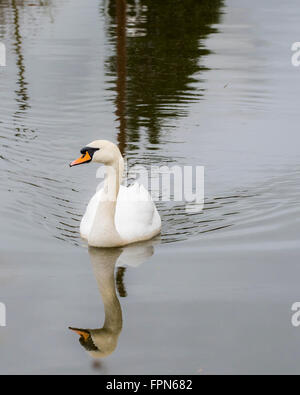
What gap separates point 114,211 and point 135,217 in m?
0.31

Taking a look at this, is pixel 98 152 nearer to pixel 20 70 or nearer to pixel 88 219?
pixel 88 219

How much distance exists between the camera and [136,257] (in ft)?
23.3

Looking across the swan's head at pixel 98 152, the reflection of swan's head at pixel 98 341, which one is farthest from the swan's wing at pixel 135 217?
the reflection of swan's head at pixel 98 341

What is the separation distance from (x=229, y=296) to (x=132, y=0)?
21.3 meters

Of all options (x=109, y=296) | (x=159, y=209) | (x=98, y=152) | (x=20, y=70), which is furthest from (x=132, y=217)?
(x=20, y=70)

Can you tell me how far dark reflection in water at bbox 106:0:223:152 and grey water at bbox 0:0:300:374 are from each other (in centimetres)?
6

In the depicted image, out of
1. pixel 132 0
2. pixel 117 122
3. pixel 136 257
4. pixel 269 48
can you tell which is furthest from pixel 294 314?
pixel 132 0

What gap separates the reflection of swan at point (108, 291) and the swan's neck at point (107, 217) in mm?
96

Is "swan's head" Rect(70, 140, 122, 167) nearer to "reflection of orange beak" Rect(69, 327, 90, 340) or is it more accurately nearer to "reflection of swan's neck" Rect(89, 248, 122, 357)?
"reflection of swan's neck" Rect(89, 248, 122, 357)

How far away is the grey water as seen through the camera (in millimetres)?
5375

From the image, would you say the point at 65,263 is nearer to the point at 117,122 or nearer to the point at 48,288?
the point at 48,288

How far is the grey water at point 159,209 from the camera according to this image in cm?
538

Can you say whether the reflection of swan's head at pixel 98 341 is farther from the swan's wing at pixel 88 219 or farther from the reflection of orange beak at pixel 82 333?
the swan's wing at pixel 88 219

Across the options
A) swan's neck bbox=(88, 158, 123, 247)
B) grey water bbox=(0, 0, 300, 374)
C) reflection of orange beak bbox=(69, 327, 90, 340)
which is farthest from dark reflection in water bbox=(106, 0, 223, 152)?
reflection of orange beak bbox=(69, 327, 90, 340)
